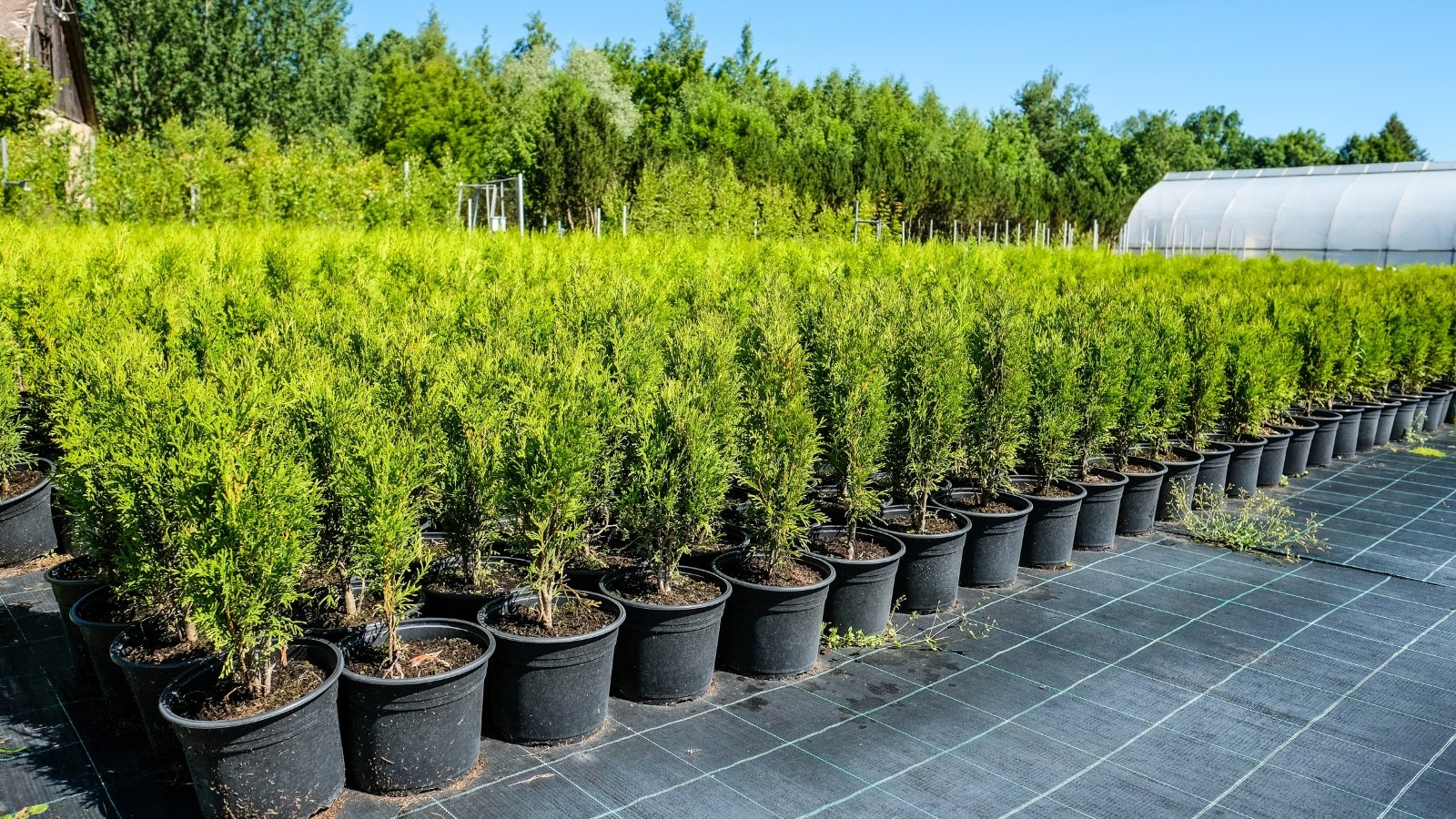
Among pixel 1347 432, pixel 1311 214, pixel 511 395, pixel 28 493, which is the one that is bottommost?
pixel 28 493

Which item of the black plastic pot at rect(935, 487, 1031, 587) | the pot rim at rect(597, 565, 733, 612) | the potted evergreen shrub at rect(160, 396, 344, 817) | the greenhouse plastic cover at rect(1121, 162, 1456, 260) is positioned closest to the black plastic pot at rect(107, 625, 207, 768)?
the potted evergreen shrub at rect(160, 396, 344, 817)

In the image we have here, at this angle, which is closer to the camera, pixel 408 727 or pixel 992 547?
pixel 408 727

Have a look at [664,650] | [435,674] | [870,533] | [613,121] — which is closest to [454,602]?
[435,674]

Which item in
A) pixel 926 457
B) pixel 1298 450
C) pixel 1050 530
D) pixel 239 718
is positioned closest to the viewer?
pixel 239 718

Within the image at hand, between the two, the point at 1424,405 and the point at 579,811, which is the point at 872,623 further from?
the point at 1424,405

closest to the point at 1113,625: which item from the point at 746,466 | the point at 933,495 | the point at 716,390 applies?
the point at 933,495

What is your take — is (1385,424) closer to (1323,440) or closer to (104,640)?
(1323,440)

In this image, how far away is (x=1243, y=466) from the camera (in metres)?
8.88

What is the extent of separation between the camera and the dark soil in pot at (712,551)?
5.21 metres

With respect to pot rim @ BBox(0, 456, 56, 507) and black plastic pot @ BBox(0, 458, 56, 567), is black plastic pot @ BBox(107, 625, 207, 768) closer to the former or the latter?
pot rim @ BBox(0, 456, 56, 507)

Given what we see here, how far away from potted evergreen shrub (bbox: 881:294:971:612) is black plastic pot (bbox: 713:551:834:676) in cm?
101

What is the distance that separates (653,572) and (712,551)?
0.55m

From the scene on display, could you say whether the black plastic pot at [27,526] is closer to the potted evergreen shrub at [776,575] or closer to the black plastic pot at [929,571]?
the potted evergreen shrub at [776,575]

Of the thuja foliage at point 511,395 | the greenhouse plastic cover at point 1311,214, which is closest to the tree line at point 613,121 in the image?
the greenhouse plastic cover at point 1311,214
